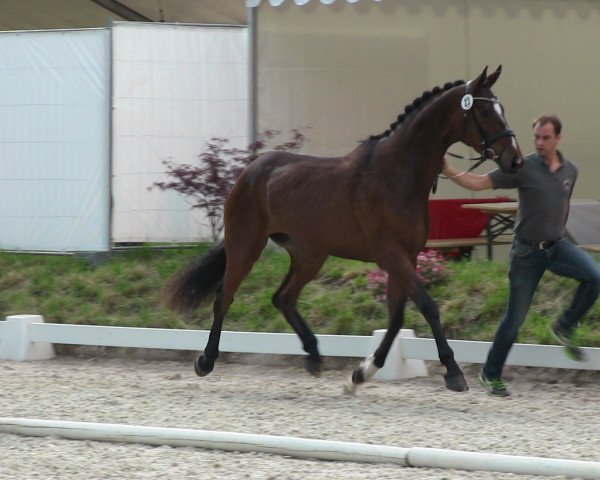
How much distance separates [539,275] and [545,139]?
0.85m

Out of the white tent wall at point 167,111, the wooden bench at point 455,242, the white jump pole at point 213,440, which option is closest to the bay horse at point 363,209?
the white jump pole at point 213,440

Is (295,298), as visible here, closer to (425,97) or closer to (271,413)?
(271,413)

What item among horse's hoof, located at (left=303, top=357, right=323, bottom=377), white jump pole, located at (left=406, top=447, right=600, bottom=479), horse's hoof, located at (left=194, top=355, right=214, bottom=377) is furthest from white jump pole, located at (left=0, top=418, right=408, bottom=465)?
horse's hoof, located at (left=303, top=357, right=323, bottom=377)

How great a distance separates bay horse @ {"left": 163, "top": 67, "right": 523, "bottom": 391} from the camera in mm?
7004

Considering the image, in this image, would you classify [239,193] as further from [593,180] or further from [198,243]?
[593,180]

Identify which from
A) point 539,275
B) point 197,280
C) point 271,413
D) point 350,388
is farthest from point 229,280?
point 539,275

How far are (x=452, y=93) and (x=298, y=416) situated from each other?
216 centimetres

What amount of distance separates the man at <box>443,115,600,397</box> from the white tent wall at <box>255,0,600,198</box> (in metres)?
4.72

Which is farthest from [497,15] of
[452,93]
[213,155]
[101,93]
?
[452,93]

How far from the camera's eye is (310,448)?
5562 mm

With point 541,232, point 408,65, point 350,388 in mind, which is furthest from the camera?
point 408,65

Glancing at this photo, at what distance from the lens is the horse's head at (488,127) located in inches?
268

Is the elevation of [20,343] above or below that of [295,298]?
below

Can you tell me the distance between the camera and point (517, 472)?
5125 mm
